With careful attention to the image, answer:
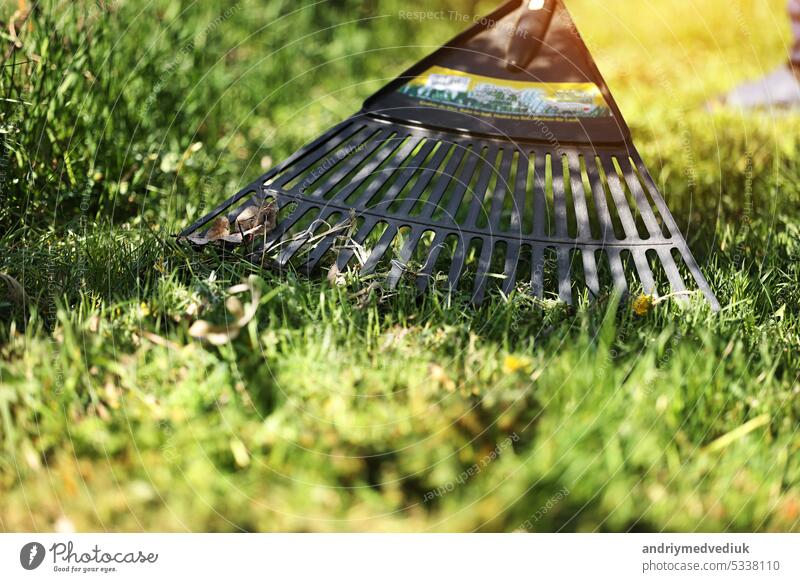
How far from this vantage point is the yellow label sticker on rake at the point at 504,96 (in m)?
2.04

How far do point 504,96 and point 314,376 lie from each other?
109 cm

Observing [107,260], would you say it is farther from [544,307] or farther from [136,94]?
[544,307]

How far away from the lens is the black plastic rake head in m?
1.84

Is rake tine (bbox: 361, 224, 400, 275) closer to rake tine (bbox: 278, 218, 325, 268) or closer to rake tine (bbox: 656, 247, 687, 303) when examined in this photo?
rake tine (bbox: 278, 218, 325, 268)

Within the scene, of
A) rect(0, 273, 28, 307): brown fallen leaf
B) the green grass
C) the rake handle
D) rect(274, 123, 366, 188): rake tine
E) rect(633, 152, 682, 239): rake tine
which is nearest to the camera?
the green grass

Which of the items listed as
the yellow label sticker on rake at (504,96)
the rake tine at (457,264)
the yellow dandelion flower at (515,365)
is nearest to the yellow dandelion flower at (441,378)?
the yellow dandelion flower at (515,365)

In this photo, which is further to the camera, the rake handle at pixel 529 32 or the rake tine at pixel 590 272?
the rake handle at pixel 529 32

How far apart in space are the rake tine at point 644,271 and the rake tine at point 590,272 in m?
0.11

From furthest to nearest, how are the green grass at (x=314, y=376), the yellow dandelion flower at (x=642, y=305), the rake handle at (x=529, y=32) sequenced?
the rake handle at (x=529, y=32) → the yellow dandelion flower at (x=642, y=305) → the green grass at (x=314, y=376)

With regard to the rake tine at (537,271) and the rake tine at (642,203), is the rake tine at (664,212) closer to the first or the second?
the rake tine at (642,203)

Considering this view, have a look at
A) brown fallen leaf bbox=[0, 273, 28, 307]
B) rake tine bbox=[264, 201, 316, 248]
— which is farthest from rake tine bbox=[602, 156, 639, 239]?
brown fallen leaf bbox=[0, 273, 28, 307]

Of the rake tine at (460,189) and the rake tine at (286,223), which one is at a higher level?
the rake tine at (460,189)

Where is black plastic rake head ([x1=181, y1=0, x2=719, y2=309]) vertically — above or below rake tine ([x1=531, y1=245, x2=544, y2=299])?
above

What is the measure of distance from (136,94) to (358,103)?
101 centimetres
